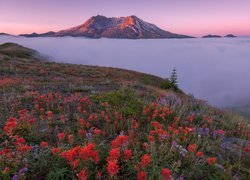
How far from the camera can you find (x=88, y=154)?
295cm

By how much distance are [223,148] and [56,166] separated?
3485 mm

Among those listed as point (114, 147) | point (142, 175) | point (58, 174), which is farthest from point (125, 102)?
point (142, 175)

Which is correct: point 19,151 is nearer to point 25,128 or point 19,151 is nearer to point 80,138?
point 80,138

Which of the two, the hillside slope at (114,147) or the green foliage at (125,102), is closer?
the hillside slope at (114,147)

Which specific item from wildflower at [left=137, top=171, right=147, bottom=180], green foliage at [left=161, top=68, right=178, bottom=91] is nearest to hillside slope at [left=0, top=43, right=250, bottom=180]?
wildflower at [left=137, top=171, right=147, bottom=180]

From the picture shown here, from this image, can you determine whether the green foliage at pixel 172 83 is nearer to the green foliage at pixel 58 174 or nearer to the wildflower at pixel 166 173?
the green foliage at pixel 58 174

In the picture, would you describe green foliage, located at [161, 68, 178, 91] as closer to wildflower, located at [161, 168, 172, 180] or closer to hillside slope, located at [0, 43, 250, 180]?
hillside slope, located at [0, 43, 250, 180]

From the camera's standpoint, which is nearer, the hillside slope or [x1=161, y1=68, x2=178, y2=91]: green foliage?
the hillside slope

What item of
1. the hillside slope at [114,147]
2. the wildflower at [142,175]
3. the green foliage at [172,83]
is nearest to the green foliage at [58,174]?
the hillside slope at [114,147]

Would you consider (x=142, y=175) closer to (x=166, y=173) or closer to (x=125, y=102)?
(x=166, y=173)

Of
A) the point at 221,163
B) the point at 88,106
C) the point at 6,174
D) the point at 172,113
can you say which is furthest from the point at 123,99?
the point at 6,174

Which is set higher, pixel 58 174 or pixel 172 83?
pixel 58 174

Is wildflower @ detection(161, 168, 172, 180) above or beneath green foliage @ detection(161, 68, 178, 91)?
above

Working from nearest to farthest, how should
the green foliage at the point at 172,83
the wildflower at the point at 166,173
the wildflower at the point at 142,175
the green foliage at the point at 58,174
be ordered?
the wildflower at the point at 166,173 → the wildflower at the point at 142,175 → the green foliage at the point at 58,174 → the green foliage at the point at 172,83
